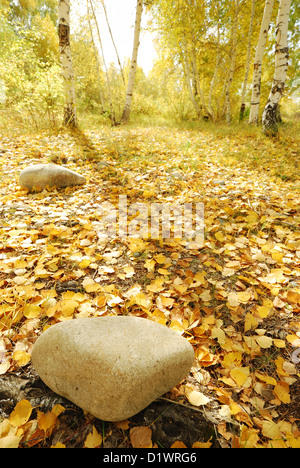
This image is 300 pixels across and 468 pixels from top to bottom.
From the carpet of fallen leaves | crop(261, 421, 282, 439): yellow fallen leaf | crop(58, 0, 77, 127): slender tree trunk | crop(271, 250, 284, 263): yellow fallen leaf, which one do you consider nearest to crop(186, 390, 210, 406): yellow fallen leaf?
the carpet of fallen leaves

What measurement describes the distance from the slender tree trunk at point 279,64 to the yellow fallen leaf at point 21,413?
6684 mm

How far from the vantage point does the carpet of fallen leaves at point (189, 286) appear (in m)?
1.03

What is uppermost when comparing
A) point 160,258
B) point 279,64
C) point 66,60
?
point 66,60

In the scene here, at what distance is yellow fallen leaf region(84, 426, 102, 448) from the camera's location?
0.89 metres

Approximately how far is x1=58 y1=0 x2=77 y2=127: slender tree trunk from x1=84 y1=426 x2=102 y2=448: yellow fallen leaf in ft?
21.7

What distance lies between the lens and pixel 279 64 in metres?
5.05

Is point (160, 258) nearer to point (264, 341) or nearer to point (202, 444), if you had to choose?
point (264, 341)

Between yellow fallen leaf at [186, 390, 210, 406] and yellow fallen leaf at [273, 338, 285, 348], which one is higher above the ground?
yellow fallen leaf at [273, 338, 285, 348]

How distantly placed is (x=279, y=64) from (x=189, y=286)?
6.03 meters

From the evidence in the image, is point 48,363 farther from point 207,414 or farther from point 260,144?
point 260,144

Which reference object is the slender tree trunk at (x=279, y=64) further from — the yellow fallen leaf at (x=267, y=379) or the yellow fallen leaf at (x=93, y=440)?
the yellow fallen leaf at (x=93, y=440)

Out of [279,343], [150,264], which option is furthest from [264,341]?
[150,264]

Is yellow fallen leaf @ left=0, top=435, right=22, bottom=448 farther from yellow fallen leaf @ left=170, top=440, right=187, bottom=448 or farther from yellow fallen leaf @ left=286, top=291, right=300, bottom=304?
yellow fallen leaf @ left=286, top=291, right=300, bottom=304
